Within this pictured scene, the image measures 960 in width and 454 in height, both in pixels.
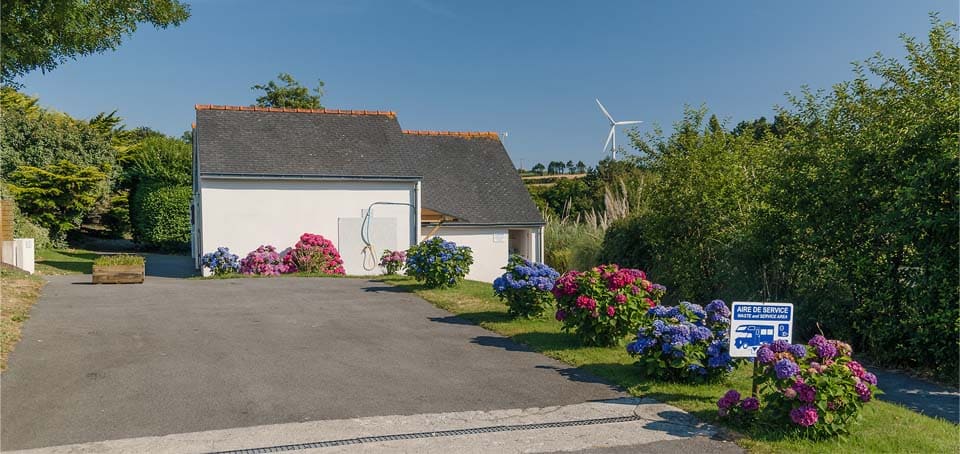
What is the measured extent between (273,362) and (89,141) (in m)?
29.4

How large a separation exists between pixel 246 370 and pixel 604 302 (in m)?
4.22

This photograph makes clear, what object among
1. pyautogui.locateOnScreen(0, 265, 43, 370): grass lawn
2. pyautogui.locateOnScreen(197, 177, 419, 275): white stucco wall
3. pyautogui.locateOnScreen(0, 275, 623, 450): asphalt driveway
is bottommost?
pyautogui.locateOnScreen(0, 275, 623, 450): asphalt driveway

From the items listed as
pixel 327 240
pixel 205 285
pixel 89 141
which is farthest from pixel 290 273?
pixel 89 141

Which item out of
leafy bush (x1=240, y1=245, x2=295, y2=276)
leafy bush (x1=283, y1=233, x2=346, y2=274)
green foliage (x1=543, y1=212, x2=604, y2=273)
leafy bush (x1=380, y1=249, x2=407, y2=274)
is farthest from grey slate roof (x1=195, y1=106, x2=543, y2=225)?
leafy bush (x1=380, y1=249, x2=407, y2=274)

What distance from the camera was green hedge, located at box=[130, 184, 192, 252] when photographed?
31.2 metres

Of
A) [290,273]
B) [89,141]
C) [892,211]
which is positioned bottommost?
[290,273]

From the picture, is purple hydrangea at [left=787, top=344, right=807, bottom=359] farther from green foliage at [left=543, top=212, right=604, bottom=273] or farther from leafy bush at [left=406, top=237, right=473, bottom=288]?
green foliage at [left=543, top=212, right=604, bottom=273]

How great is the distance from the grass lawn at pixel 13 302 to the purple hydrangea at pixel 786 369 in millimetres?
7499

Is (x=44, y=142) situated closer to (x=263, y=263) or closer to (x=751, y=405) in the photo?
(x=263, y=263)

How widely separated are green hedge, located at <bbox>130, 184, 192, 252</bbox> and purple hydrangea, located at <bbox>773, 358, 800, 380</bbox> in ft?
98.0

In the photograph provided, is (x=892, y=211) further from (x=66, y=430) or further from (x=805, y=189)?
(x=66, y=430)

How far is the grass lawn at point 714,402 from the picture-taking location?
5508 millimetres

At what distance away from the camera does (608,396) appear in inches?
273

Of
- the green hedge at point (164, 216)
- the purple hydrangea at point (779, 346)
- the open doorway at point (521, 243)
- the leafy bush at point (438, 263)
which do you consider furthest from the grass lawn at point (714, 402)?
the green hedge at point (164, 216)
